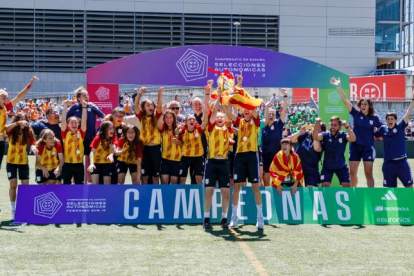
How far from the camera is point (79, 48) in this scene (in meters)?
38.1

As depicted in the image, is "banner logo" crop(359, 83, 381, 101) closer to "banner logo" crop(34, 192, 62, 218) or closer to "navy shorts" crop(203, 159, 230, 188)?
"navy shorts" crop(203, 159, 230, 188)

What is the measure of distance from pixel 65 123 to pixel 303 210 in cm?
394

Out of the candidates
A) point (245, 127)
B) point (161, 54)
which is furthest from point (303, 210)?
point (161, 54)

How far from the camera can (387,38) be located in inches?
1688

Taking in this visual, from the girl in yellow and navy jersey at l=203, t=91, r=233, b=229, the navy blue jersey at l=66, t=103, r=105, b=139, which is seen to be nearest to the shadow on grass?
the navy blue jersey at l=66, t=103, r=105, b=139

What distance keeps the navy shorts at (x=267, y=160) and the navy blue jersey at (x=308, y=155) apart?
0.52m

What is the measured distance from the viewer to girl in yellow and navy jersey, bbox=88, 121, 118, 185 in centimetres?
988

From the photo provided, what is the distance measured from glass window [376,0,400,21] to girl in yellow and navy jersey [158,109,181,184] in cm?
3715

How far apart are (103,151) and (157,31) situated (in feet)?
95.7

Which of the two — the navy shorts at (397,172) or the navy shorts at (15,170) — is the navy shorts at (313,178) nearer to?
the navy shorts at (397,172)

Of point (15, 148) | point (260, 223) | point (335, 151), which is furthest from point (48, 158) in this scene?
point (335, 151)

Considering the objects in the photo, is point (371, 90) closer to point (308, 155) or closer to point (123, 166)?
point (308, 155)

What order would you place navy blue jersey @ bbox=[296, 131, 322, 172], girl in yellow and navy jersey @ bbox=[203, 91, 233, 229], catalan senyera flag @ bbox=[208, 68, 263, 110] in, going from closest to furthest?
1. catalan senyera flag @ bbox=[208, 68, 263, 110]
2. girl in yellow and navy jersey @ bbox=[203, 91, 233, 229]
3. navy blue jersey @ bbox=[296, 131, 322, 172]

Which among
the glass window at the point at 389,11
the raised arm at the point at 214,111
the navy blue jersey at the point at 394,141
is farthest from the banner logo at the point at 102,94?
the glass window at the point at 389,11
